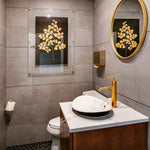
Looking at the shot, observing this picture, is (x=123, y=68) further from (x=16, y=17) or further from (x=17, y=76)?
(x=16, y=17)

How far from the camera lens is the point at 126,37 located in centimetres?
154

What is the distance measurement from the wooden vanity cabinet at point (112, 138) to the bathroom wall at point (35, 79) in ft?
4.67

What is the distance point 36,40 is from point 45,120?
1377 millimetres

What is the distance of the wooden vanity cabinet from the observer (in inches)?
43.2

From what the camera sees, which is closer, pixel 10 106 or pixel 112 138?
pixel 112 138

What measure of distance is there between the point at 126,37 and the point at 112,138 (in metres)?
1.01

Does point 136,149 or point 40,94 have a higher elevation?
point 40,94

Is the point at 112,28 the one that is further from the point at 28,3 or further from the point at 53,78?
the point at 28,3

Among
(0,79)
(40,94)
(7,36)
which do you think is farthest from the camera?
(40,94)

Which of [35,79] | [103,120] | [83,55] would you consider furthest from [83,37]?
[103,120]

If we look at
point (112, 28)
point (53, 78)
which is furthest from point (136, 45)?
point (53, 78)

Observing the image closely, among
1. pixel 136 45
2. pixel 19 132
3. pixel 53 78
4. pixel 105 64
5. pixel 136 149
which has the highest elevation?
pixel 136 45

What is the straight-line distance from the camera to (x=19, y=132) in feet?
8.04

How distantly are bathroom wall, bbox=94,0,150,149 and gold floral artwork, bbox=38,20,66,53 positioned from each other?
2.07 ft
